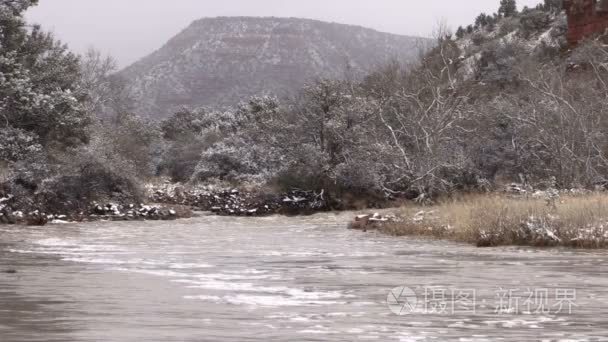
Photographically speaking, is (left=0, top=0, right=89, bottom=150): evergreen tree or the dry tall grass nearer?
the dry tall grass

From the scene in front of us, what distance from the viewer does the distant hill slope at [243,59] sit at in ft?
320

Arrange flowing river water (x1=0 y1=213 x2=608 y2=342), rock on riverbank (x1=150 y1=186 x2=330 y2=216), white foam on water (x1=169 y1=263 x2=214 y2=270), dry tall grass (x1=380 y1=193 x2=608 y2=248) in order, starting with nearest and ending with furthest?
flowing river water (x1=0 y1=213 x2=608 y2=342), white foam on water (x1=169 y1=263 x2=214 y2=270), dry tall grass (x1=380 y1=193 x2=608 y2=248), rock on riverbank (x1=150 y1=186 x2=330 y2=216)

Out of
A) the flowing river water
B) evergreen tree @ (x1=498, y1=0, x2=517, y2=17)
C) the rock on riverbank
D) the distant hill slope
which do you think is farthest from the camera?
the distant hill slope

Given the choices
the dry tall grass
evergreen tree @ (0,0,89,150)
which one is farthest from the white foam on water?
evergreen tree @ (0,0,89,150)

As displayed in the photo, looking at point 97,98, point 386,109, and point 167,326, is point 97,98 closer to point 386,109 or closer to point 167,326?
point 386,109

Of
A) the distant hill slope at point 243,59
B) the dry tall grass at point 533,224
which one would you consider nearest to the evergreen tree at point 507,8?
the distant hill slope at point 243,59

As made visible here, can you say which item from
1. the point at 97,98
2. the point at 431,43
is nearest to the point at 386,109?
the point at 431,43

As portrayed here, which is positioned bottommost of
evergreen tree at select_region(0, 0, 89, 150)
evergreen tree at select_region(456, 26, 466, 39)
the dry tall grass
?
the dry tall grass

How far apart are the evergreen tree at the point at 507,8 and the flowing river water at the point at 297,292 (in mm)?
62335

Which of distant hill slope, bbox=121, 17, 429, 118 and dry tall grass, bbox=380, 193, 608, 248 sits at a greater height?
distant hill slope, bbox=121, 17, 429, 118

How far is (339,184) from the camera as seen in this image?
116 feet

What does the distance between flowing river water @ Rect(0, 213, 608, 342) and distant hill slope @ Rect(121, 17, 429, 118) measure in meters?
76.2

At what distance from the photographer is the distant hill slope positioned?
97.7 meters

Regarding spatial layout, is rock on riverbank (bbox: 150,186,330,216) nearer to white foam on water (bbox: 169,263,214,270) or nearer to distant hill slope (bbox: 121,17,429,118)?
white foam on water (bbox: 169,263,214,270)
